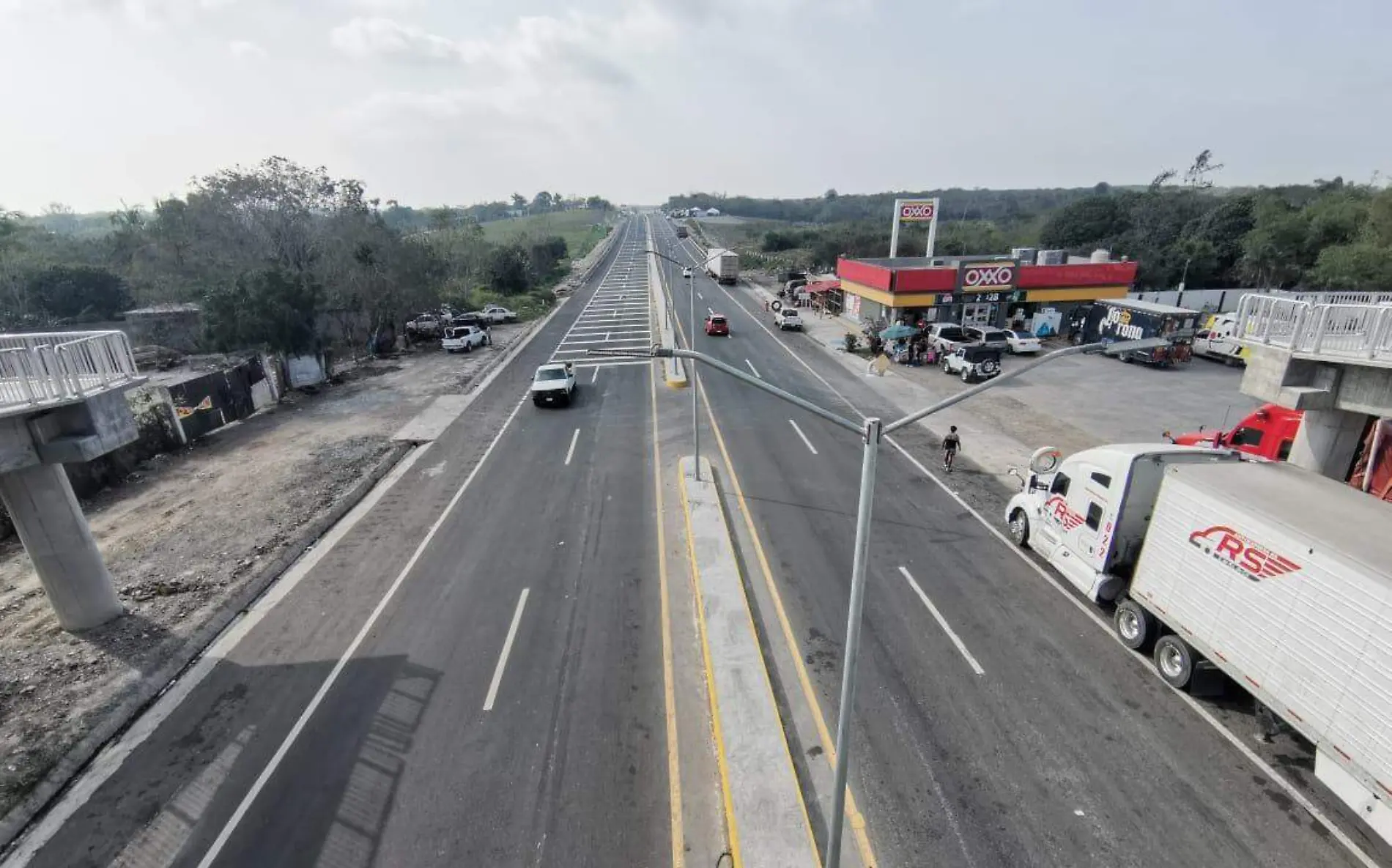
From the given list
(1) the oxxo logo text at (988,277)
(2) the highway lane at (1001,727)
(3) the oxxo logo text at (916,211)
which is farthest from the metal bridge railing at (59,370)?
(3) the oxxo logo text at (916,211)

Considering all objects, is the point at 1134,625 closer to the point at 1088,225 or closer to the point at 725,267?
the point at 725,267

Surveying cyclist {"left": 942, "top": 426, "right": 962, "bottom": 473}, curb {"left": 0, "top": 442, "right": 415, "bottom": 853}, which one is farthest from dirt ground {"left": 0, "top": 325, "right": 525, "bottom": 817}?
cyclist {"left": 942, "top": 426, "right": 962, "bottom": 473}

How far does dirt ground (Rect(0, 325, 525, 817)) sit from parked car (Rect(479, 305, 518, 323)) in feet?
78.2

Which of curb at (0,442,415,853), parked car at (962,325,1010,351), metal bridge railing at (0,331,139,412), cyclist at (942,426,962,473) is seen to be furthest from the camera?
parked car at (962,325,1010,351)

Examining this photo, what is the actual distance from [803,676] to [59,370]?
1515 centimetres

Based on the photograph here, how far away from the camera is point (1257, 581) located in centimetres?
880

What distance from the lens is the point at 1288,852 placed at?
26.0 feet

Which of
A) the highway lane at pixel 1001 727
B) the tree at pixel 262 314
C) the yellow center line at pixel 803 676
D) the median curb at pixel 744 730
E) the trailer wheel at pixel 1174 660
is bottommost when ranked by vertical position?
the highway lane at pixel 1001 727

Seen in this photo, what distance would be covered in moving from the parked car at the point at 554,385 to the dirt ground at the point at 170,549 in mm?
5896

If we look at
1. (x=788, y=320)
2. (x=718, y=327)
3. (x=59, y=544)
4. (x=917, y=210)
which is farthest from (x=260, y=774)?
(x=917, y=210)

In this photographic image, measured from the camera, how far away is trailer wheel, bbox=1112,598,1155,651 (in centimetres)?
1137

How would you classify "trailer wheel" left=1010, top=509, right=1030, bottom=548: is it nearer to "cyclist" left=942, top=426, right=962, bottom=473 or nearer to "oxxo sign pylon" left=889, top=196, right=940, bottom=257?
"cyclist" left=942, top=426, right=962, bottom=473

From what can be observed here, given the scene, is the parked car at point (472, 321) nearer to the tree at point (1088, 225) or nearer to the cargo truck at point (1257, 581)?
the cargo truck at point (1257, 581)

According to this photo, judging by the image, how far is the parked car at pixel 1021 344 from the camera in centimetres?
3731
